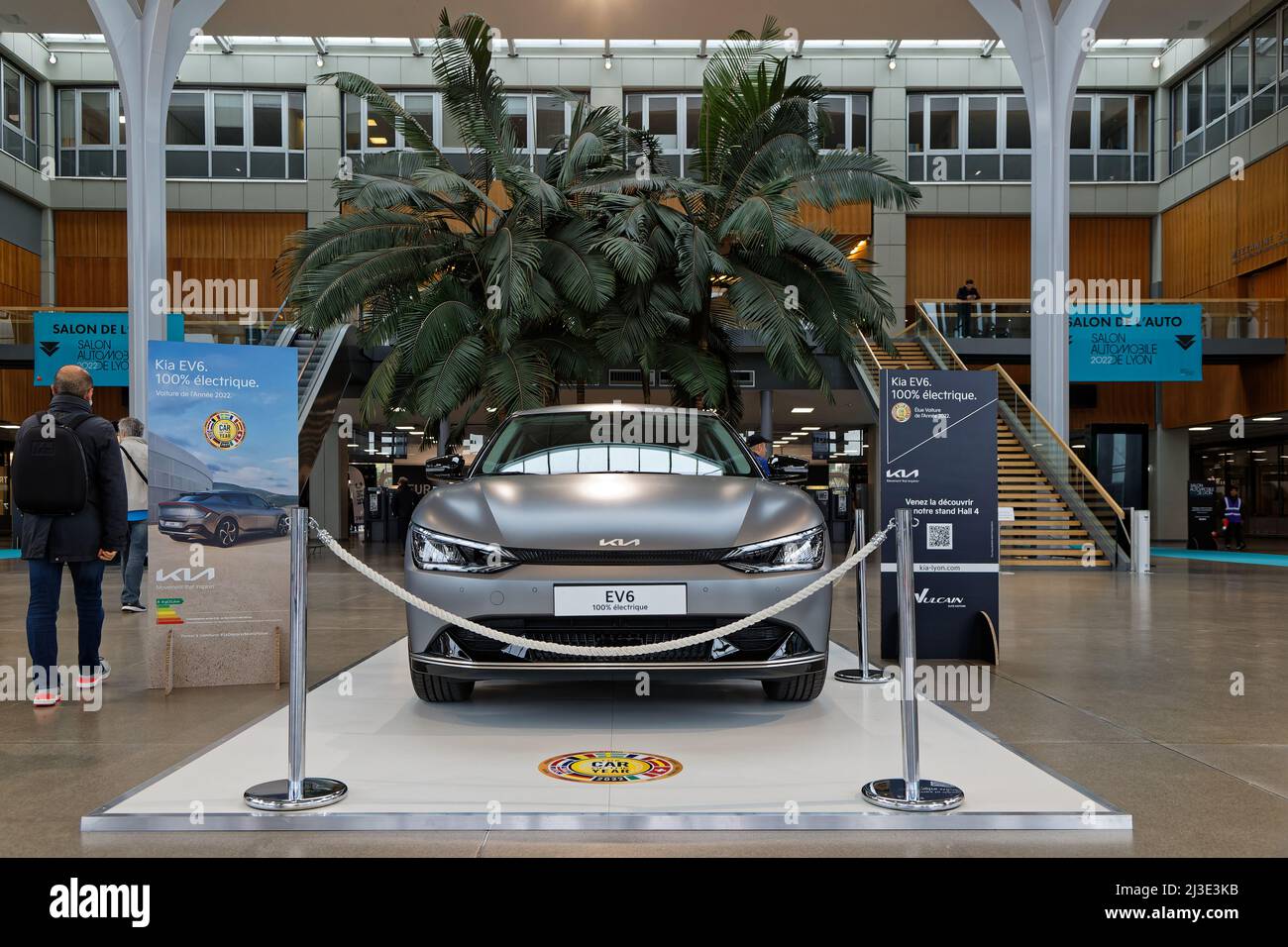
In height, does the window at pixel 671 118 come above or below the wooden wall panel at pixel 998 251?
above

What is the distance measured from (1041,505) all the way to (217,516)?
14.5 meters

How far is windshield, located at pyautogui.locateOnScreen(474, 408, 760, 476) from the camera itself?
555 cm

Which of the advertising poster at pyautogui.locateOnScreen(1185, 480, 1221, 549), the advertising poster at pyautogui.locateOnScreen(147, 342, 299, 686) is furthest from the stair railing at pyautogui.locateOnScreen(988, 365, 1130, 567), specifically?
the advertising poster at pyautogui.locateOnScreen(147, 342, 299, 686)

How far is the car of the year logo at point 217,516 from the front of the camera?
5.95 m

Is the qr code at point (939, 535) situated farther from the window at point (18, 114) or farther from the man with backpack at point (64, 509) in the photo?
the window at point (18, 114)

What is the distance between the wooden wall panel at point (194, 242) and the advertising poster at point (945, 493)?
79.2 feet

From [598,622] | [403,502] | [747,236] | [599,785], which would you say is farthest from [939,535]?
[403,502]

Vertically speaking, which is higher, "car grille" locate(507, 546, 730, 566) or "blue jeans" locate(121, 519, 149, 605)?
"car grille" locate(507, 546, 730, 566)

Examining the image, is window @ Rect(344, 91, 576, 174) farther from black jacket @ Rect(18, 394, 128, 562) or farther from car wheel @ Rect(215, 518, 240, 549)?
black jacket @ Rect(18, 394, 128, 562)

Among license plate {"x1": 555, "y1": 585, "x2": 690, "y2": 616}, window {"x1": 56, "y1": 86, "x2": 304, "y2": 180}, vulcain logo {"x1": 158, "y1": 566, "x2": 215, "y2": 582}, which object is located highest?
window {"x1": 56, "y1": 86, "x2": 304, "y2": 180}

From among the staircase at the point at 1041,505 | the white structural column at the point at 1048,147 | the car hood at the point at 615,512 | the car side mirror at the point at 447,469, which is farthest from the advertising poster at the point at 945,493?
the white structural column at the point at 1048,147

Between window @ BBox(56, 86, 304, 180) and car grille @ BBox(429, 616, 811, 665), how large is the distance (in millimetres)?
26119

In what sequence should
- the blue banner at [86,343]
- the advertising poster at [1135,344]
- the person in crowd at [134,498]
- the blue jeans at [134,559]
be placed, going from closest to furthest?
the person in crowd at [134,498] < the blue jeans at [134,559] < the blue banner at [86,343] < the advertising poster at [1135,344]
